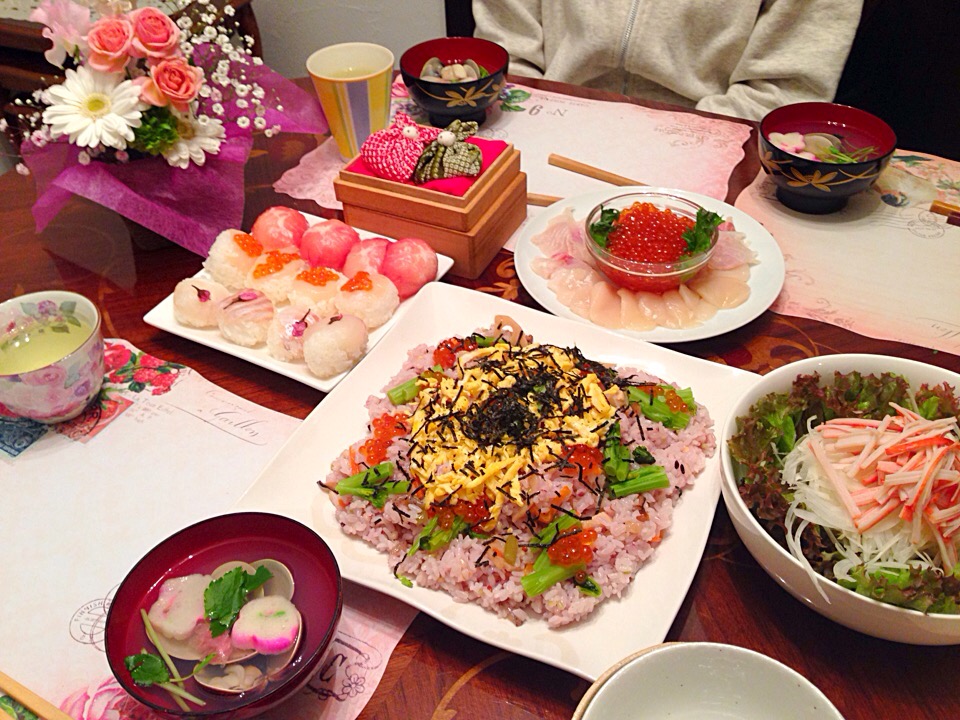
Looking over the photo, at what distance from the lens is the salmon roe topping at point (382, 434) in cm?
146

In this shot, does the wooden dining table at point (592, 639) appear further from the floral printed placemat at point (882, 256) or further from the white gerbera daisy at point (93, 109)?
the white gerbera daisy at point (93, 109)

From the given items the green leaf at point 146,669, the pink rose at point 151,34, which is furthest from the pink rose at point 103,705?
the pink rose at point 151,34

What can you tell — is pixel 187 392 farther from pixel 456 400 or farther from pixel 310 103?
pixel 310 103

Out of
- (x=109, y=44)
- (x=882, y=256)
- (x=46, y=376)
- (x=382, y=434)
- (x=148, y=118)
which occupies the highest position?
(x=109, y=44)

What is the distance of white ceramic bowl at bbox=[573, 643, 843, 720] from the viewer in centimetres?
96

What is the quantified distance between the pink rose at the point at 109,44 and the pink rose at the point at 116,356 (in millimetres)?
753

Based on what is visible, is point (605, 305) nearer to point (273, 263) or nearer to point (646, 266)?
point (646, 266)

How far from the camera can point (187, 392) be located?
5.80 ft

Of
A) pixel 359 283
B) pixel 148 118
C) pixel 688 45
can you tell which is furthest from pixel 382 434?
pixel 688 45

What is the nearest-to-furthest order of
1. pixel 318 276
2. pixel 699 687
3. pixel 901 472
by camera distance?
pixel 699 687 < pixel 901 472 < pixel 318 276

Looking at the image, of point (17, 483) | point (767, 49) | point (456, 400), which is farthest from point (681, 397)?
point (767, 49)

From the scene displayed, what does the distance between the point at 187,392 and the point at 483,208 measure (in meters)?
0.98

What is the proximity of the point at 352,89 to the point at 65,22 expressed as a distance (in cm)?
86

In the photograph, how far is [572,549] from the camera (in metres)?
1.26
